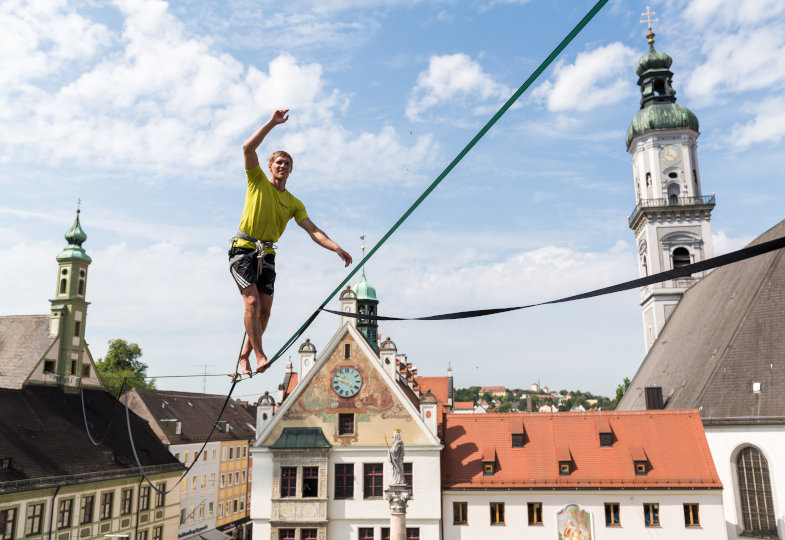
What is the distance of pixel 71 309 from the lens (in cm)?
4306

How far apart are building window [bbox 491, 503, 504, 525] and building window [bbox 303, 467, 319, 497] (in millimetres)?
9232

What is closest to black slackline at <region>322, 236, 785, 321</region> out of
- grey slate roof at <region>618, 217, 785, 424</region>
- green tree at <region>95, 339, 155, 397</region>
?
grey slate roof at <region>618, 217, 785, 424</region>

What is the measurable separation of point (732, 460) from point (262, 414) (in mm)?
23821

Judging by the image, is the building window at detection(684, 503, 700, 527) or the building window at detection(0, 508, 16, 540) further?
the building window at detection(684, 503, 700, 527)

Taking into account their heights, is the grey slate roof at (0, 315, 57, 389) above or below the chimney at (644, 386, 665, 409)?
above

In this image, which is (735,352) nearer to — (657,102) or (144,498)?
(144,498)

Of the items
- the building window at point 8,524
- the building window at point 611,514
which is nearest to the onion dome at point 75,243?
the building window at point 8,524

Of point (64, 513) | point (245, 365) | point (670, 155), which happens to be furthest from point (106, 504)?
point (670, 155)

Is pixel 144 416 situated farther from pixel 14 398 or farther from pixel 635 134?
pixel 635 134

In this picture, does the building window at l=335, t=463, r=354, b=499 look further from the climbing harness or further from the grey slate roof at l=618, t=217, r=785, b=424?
the climbing harness

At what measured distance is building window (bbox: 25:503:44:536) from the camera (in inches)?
1141

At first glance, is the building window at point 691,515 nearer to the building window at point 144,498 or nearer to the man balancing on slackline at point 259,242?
the man balancing on slackline at point 259,242

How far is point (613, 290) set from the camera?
4539mm

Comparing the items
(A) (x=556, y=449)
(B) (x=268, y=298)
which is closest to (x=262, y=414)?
(A) (x=556, y=449)
